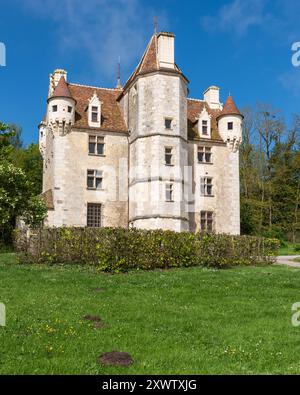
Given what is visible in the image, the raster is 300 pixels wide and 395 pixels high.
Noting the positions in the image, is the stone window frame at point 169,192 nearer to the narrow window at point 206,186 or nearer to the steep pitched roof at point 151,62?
the narrow window at point 206,186

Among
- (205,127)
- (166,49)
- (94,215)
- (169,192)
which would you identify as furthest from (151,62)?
(94,215)

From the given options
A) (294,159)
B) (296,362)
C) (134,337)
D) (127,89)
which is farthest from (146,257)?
(294,159)

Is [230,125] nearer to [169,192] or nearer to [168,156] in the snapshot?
[168,156]

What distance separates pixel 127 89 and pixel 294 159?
20753 millimetres

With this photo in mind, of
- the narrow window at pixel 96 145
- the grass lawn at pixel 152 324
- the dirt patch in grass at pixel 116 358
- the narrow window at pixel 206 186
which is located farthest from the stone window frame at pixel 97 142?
the dirt patch in grass at pixel 116 358

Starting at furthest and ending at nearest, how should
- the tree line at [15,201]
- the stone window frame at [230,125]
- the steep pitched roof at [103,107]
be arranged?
the stone window frame at [230,125]
the steep pitched roof at [103,107]
the tree line at [15,201]

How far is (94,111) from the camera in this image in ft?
114

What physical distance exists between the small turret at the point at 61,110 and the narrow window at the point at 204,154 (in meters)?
9.65

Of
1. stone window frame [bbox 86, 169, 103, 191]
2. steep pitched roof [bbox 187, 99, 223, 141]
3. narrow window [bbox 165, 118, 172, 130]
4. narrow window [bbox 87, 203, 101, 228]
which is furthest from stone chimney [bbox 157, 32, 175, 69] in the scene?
narrow window [bbox 87, 203, 101, 228]

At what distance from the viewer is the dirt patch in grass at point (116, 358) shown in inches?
278

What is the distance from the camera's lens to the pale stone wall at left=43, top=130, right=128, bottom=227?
32.6m

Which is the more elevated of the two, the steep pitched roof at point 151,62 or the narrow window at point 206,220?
the steep pitched roof at point 151,62

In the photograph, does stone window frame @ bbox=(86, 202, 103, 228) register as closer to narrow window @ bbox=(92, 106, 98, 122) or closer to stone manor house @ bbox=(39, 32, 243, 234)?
stone manor house @ bbox=(39, 32, 243, 234)
